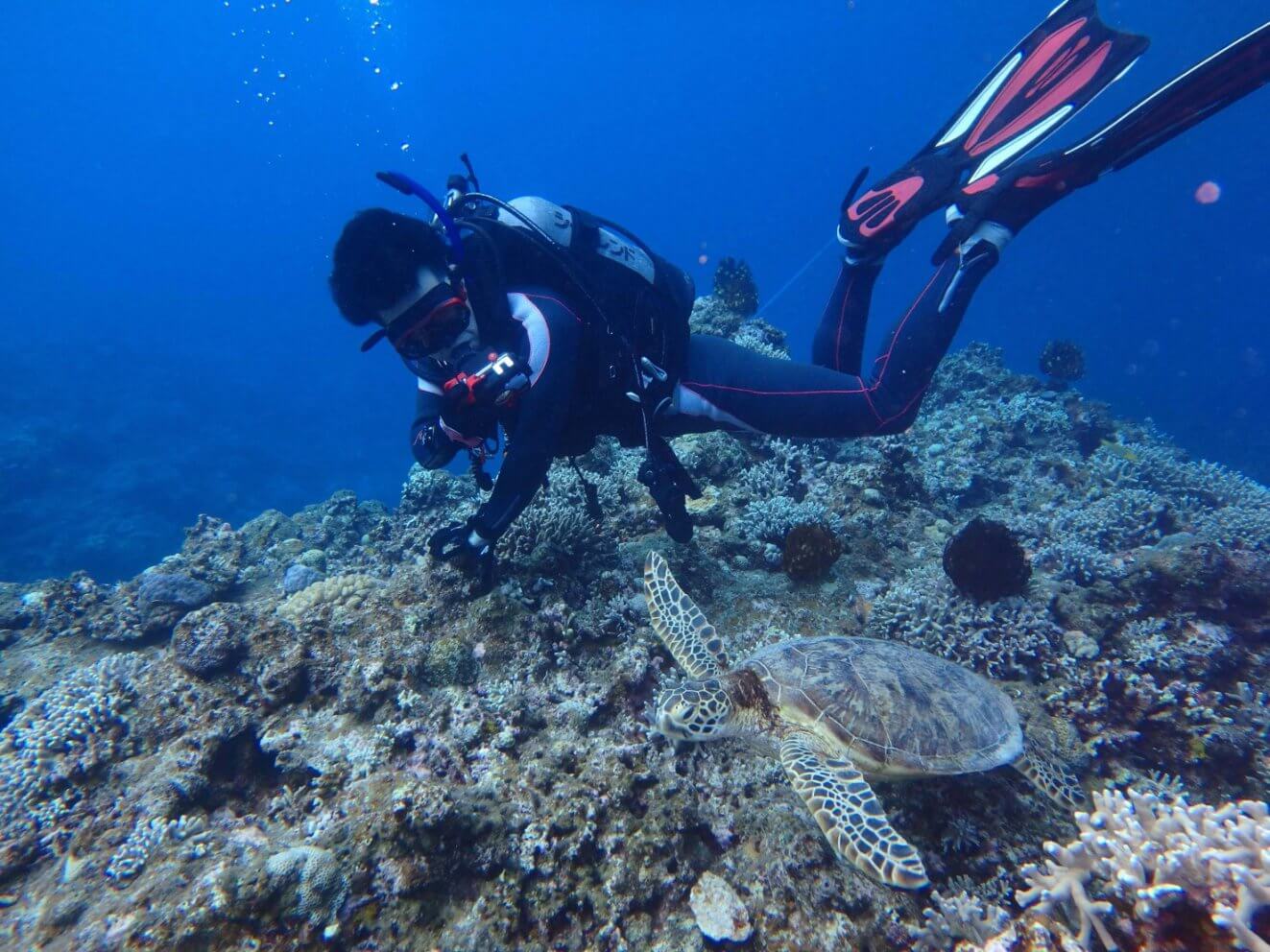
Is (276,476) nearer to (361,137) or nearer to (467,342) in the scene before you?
(467,342)

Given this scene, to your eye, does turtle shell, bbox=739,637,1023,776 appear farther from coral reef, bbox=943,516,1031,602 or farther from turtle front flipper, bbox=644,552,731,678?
coral reef, bbox=943,516,1031,602

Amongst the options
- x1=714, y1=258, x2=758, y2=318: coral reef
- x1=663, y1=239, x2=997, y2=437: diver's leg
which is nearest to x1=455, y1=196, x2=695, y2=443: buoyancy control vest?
x1=663, y1=239, x2=997, y2=437: diver's leg

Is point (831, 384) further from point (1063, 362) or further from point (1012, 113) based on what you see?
point (1063, 362)

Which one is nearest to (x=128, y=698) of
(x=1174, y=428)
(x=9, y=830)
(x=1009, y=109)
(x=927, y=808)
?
(x=9, y=830)

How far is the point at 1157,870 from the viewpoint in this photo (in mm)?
2141

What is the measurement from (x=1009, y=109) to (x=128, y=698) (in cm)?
970

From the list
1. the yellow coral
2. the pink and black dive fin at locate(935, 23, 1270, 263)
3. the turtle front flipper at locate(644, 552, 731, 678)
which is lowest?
the turtle front flipper at locate(644, 552, 731, 678)

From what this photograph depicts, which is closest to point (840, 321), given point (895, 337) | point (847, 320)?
point (847, 320)

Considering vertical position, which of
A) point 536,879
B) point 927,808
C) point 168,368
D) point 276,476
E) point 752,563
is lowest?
point 927,808

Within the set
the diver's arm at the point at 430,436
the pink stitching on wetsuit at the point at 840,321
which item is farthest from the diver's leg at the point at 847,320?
the diver's arm at the point at 430,436

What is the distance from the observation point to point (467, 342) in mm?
3783

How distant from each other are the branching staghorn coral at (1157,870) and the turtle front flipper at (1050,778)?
593 mm

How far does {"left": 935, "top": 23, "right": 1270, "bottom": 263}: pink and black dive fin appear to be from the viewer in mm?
4109

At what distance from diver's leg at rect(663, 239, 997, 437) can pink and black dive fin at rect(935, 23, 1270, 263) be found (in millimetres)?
362
